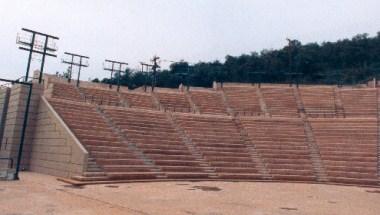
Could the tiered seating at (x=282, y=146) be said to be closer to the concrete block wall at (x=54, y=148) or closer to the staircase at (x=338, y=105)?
the staircase at (x=338, y=105)

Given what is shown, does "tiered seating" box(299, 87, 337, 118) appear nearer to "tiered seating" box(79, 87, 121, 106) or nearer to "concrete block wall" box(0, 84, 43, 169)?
"tiered seating" box(79, 87, 121, 106)

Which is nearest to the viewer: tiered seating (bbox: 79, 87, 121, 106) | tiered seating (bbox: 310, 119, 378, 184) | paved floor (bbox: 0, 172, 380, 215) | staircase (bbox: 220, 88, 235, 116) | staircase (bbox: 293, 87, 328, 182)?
paved floor (bbox: 0, 172, 380, 215)

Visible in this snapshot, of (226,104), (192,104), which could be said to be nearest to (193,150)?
(192,104)

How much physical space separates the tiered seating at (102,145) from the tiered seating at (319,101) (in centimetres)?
1779

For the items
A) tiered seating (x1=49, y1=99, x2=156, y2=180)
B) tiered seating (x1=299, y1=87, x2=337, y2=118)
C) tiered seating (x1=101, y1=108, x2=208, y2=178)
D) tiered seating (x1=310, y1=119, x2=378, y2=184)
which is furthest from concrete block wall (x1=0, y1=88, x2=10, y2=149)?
tiered seating (x1=299, y1=87, x2=337, y2=118)

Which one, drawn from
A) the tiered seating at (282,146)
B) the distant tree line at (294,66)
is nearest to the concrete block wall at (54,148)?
the tiered seating at (282,146)

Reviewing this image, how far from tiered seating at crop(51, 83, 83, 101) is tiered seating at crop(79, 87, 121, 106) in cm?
75

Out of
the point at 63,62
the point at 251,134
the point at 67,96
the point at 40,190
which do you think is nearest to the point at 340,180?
the point at 251,134

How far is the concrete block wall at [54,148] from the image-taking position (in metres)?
17.4

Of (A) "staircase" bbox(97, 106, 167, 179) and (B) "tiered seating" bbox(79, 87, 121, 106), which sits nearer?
(A) "staircase" bbox(97, 106, 167, 179)

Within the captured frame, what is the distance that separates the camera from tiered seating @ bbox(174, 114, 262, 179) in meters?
21.0

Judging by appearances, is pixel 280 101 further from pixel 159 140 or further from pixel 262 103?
pixel 159 140

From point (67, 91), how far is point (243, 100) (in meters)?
16.7

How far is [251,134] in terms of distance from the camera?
1025 inches
